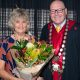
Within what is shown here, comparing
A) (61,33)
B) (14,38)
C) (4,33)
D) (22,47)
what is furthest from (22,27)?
(4,33)

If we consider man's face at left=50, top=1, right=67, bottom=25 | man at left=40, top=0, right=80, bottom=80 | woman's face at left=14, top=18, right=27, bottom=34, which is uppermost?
man's face at left=50, top=1, right=67, bottom=25

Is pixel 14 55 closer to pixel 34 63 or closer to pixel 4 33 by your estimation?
pixel 34 63

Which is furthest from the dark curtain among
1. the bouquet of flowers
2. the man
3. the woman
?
the bouquet of flowers

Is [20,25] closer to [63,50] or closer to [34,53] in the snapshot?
[34,53]

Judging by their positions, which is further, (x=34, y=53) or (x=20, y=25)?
(x=20, y=25)

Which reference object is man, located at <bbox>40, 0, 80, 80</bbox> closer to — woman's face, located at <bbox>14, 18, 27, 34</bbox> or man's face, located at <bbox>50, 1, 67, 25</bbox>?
man's face, located at <bbox>50, 1, 67, 25</bbox>

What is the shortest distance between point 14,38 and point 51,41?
58 centimetres

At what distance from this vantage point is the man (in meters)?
3.99

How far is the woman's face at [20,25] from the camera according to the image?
3572mm

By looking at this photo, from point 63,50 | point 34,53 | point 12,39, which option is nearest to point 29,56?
point 34,53

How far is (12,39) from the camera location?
11.8 feet

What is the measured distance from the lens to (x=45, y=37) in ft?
13.7

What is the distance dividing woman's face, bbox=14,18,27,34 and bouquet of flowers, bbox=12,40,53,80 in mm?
299

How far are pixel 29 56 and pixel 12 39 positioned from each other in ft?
1.33
